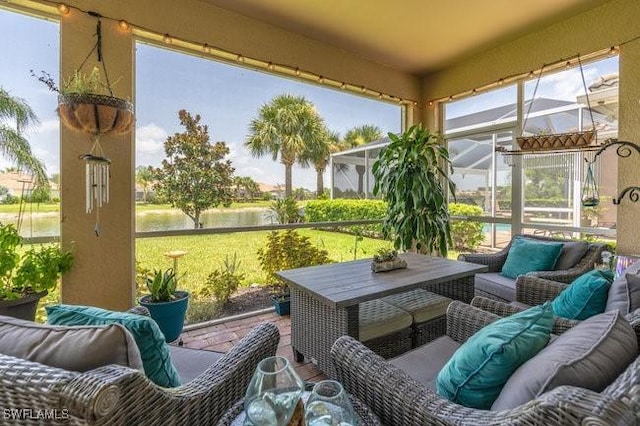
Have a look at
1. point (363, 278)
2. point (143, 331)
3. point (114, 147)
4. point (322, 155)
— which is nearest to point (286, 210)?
point (322, 155)

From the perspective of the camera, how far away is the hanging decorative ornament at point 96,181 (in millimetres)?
2364

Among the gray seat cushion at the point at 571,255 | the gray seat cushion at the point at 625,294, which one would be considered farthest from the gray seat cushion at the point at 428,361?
the gray seat cushion at the point at 571,255

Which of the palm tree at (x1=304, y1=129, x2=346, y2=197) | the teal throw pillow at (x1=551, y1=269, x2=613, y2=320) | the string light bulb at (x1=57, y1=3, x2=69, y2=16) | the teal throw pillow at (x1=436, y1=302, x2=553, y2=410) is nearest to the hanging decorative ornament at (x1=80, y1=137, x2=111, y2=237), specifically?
the string light bulb at (x1=57, y1=3, x2=69, y2=16)

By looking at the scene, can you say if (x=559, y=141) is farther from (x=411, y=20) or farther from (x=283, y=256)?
(x=283, y=256)

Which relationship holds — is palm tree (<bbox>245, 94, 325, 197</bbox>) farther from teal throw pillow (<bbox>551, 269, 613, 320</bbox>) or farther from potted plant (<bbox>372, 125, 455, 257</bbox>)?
teal throw pillow (<bbox>551, 269, 613, 320</bbox>)

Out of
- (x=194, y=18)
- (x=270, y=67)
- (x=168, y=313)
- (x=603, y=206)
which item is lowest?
(x=168, y=313)

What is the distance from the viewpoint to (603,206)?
3168mm

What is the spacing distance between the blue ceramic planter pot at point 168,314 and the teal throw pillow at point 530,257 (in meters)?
2.97

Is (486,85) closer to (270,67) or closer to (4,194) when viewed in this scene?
(270,67)

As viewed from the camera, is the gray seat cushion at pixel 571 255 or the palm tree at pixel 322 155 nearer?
the gray seat cushion at pixel 571 255

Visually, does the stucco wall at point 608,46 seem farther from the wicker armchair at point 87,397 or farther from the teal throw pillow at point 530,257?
the wicker armchair at point 87,397

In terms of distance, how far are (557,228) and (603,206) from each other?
0.46 m

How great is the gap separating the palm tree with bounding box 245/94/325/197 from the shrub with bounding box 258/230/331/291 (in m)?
0.50

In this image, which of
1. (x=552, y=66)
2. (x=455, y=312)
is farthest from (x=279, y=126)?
(x=552, y=66)
